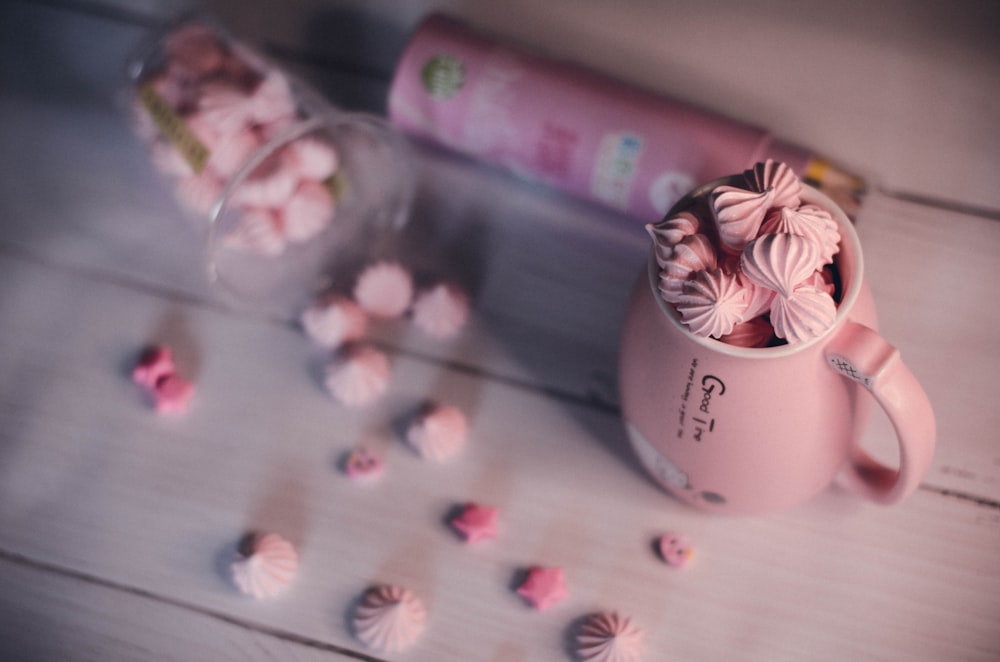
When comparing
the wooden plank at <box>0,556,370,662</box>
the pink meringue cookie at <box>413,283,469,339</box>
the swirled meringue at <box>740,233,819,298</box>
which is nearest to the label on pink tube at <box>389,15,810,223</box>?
the pink meringue cookie at <box>413,283,469,339</box>

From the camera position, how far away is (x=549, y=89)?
1.95 feet

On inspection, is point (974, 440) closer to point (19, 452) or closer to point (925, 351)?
point (925, 351)

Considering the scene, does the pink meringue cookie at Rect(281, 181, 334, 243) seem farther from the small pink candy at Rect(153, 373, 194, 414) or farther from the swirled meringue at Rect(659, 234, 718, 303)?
the swirled meringue at Rect(659, 234, 718, 303)

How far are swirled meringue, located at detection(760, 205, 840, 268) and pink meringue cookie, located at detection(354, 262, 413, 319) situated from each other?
0.29 m

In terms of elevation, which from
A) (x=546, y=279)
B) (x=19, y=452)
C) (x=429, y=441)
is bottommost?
(x=19, y=452)

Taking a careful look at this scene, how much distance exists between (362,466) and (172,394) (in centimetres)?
14

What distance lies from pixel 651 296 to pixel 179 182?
0.38m

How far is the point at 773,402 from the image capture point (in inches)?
16.1

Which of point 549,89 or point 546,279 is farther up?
point 549,89

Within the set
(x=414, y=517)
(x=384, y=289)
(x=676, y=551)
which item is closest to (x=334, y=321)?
(x=384, y=289)

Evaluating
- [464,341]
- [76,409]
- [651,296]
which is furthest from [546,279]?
[76,409]

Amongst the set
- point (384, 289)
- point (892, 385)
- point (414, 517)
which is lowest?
point (414, 517)

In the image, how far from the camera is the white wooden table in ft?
1.75

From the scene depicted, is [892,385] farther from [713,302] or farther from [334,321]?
[334,321]
